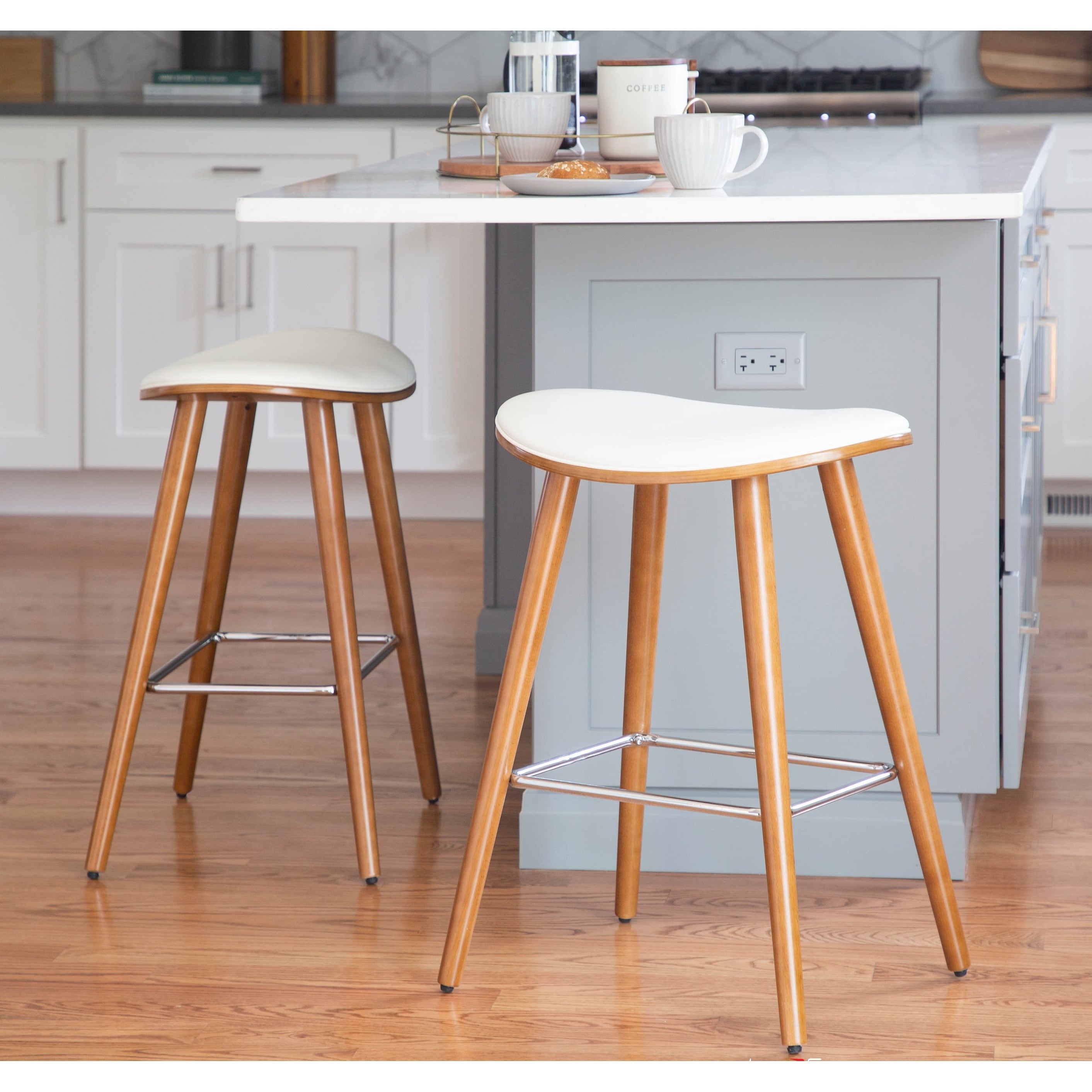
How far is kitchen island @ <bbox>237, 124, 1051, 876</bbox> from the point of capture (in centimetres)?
175

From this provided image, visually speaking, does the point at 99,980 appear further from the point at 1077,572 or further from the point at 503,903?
the point at 1077,572

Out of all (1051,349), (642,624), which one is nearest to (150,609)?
(642,624)

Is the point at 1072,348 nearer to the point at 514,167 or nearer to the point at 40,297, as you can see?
the point at 514,167

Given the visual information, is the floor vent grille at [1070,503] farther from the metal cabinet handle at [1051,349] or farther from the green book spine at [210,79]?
the green book spine at [210,79]

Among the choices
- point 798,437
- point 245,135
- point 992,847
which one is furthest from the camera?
point 245,135

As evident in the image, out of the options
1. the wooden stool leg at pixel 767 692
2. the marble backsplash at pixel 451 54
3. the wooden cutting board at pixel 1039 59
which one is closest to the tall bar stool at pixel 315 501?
the wooden stool leg at pixel 767 692

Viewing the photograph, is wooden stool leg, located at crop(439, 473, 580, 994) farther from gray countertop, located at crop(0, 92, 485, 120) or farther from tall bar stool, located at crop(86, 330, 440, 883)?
gray countertop, located at crop(0, 92, 485, 120)

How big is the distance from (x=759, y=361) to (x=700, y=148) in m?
0.28

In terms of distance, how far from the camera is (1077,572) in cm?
356

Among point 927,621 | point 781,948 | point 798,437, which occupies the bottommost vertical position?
point 781,948

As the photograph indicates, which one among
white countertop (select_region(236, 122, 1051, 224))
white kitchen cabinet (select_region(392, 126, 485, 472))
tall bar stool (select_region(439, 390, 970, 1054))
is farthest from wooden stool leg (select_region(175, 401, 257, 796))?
white kitchen cabinet (select_region(392, 126, 485, 472))

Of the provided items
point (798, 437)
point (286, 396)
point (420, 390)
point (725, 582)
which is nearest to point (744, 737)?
point (725, 582)

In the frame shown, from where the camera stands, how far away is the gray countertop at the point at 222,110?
3.89m

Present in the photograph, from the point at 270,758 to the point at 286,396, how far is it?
74 centimetres
